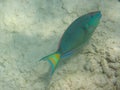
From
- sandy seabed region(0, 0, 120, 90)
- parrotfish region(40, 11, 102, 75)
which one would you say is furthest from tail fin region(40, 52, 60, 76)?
sandy seabed region(0, 0, 120, 90)

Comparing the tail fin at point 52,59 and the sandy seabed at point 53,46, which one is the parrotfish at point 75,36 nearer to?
the tail fin at point 52,59

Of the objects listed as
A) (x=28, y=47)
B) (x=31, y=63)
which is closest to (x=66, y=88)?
(x=31, y=63)

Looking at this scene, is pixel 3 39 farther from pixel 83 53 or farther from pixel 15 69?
pixel 83 53

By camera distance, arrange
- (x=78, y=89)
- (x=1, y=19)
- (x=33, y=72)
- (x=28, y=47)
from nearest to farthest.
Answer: (x=78, y=89) < (x=33, y=72) < (x=28, y=47) < (x=1, y=19)

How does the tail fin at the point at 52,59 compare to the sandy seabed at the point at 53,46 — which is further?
the sandy seabed at the point at 53,46

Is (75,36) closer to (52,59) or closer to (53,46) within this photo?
(52,59)

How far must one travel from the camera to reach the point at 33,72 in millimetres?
2482

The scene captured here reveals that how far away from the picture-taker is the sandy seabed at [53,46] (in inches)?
92.6

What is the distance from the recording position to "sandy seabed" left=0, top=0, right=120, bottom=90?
2352mm

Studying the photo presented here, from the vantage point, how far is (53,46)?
104 inches

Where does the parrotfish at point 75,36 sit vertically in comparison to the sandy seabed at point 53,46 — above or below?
above

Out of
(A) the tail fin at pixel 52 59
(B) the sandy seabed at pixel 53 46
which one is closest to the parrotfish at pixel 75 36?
(A) the tail fin at pixel 52 59

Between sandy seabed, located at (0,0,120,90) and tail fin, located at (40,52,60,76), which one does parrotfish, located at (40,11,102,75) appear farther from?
sandy seabed, located at (0,0,120,90)

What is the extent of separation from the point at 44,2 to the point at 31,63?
946mm
